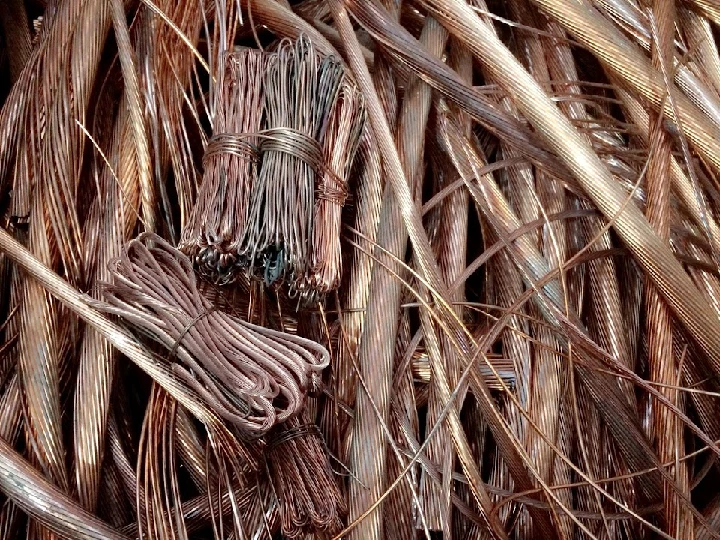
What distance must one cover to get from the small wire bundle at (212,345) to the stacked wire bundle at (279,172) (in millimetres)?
44

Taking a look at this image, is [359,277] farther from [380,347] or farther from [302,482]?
[302,482]

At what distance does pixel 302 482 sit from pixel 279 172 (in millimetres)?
325

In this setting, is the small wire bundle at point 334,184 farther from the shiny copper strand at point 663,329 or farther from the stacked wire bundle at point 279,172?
the shiny copper strand at point 663,329

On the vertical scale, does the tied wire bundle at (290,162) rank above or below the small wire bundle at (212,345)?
above

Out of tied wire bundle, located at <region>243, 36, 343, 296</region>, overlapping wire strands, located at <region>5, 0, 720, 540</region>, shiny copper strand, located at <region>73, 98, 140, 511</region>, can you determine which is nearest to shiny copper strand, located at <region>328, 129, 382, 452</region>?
overlapping wire strands, located at <region>5, 0, 720, 540</region>

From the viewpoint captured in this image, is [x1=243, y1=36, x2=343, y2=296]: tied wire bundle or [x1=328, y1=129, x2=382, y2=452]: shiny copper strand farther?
[x1=328, y1=129, x2=382, y2=452]: shiny copper strand

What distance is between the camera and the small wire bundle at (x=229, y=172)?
0.80m

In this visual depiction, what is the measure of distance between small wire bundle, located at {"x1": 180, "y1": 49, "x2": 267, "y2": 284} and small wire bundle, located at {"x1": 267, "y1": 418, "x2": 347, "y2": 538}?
0.18m

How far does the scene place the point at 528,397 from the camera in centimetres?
94

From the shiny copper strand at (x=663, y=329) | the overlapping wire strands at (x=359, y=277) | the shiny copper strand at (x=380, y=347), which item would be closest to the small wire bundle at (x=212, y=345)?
the overlapping wire strands at (x=359, y=277)

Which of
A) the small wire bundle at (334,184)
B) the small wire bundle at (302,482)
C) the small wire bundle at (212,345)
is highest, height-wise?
the small wire bundle at (334,184)

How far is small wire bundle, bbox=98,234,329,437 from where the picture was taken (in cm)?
76

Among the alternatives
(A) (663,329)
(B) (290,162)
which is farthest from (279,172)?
(A) (663,329)

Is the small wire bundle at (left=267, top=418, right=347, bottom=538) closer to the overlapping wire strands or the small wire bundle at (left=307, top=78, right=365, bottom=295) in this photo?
the overlapping wire strands
